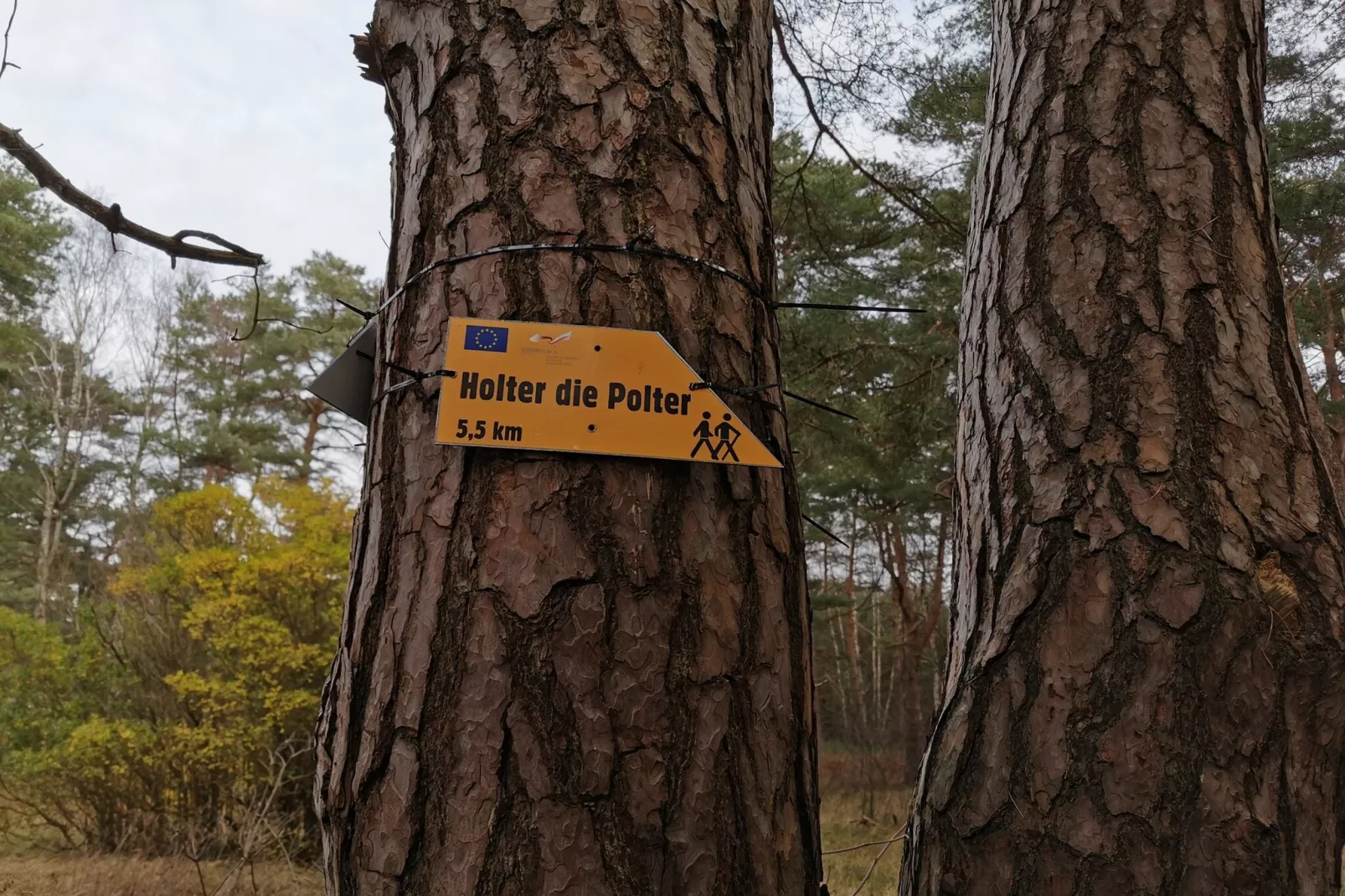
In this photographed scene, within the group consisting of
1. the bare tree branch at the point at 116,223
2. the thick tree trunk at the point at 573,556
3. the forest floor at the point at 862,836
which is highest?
the bare tree branch at the point at 116,223

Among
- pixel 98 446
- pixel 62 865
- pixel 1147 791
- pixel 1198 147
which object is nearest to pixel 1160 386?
pixel 1198 147

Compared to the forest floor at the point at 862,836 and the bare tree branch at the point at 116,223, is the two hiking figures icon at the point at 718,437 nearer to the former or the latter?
the bare tree branch at the point at 116,223

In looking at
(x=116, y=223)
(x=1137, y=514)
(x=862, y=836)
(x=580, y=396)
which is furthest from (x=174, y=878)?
(x=1137, y=514)

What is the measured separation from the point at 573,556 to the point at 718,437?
0.20 metres

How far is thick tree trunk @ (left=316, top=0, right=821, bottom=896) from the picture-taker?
82 cm

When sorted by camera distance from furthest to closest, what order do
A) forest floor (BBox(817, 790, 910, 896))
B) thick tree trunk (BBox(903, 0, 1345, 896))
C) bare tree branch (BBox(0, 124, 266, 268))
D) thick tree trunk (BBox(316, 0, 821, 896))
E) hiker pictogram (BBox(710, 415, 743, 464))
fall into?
forest floor (BBox(817, 790, 910, 896)) < bare tree branch (BBox(0, 124, 266, 268)) < thick tree trunk (BBox(903, 0, 1345, 896)) < hiker pictogram (BBox(710, 415, 743, 464)) < thick tree trunk (BBox(316, 0, 821, 896))

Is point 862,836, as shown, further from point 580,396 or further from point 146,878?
point 580,396

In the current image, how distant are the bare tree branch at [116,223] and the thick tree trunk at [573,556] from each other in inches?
21.2

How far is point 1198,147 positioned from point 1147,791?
3.16 ft

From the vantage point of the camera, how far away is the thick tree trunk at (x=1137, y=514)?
1093 millimetres

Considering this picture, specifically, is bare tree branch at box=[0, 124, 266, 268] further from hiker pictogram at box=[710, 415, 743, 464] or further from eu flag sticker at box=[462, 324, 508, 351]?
hiker pictogram at box=[710, 415, 743, 464]

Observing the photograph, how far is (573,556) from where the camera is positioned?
2.81ft

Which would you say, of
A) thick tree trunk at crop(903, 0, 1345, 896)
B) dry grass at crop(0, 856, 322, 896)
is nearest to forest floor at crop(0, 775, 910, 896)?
dry grass at crop(0, 856, 322, 896)

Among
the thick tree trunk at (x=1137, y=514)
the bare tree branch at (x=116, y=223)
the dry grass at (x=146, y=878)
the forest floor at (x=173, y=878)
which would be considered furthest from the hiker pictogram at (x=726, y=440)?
the dry grass at (x=146, y=878)
